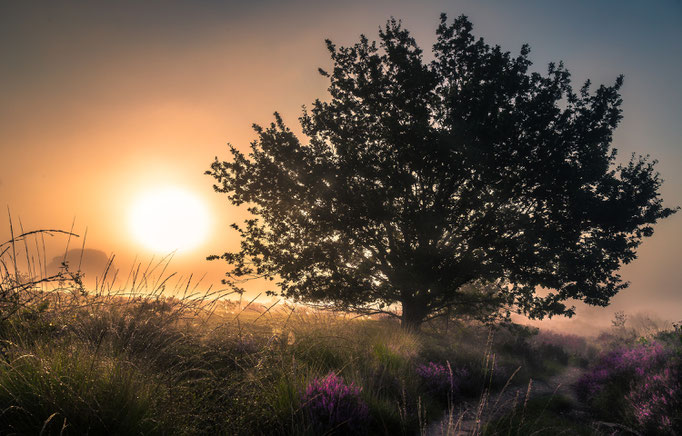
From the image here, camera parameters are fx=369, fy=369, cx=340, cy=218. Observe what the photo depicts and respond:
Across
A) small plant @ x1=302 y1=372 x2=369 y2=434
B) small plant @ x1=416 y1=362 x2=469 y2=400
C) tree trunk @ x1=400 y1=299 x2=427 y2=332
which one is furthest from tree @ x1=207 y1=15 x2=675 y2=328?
small plant @ x1=302 y1=372 x2=369 y2=434

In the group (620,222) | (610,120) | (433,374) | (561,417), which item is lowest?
(561,417)

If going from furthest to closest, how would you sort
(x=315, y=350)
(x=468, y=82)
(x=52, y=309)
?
1. (x=468, y=82)
2. (x=315, y=350)
3. (x=52, y=309)

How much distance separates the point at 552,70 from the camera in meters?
14.0

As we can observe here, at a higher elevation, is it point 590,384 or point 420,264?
point 420,264

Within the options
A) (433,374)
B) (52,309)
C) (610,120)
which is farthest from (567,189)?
(52,309)

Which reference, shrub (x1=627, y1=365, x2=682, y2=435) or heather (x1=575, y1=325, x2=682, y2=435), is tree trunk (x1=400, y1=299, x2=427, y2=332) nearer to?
heather (x1=575, y1=325, x2=682, y2=435)

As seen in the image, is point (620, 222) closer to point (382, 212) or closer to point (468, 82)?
point (468, 82)

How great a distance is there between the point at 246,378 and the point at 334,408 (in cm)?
124

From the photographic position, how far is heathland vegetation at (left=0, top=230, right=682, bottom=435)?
3777mm

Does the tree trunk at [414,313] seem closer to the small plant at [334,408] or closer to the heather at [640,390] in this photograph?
the heather at [640,390]

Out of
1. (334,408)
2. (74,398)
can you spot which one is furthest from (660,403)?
(74,398)

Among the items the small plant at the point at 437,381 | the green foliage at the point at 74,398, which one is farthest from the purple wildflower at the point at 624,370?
the green foliage at the point at 74,398

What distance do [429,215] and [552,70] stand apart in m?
7.19

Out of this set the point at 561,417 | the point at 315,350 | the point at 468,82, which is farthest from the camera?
the point at 468,82
